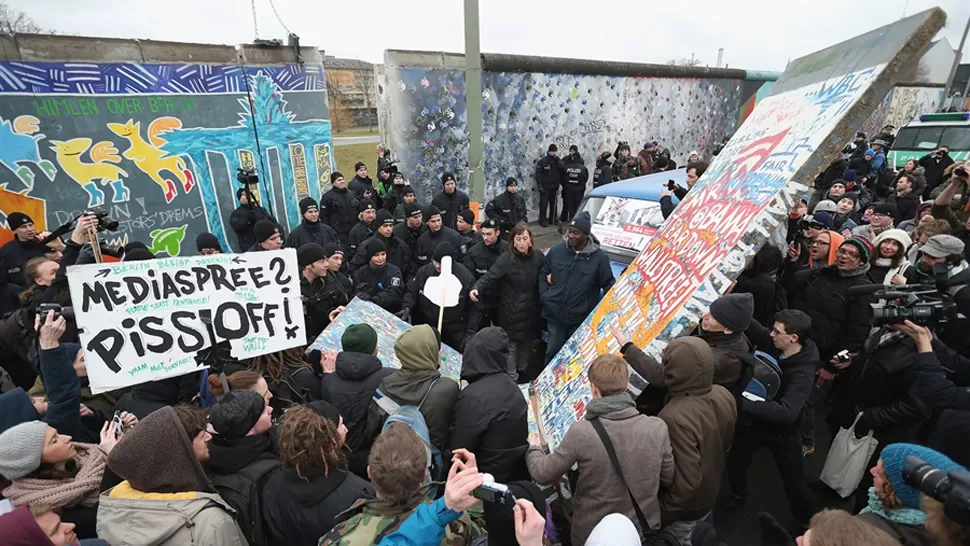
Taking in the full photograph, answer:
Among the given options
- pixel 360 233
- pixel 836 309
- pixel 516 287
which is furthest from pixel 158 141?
pixel 836 309

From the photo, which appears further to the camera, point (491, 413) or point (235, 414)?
point (491, 413)

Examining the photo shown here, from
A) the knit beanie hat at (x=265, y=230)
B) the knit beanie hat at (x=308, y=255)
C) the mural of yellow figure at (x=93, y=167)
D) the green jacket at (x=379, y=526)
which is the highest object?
the mural of yellow figure at (x=93, y=167)

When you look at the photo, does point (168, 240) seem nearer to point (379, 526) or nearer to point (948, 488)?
point (379, 526)

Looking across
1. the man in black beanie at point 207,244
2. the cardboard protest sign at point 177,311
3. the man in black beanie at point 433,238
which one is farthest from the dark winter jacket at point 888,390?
the man in black beanie at point 207,244

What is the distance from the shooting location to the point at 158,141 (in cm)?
752

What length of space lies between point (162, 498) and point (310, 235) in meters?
5.04

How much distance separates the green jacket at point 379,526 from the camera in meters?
1.74

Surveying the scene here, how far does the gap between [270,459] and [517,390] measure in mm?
1309

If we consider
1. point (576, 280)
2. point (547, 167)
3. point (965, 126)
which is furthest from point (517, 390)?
point (965, 126)

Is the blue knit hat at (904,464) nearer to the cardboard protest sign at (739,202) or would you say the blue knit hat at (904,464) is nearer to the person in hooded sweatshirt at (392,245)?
the cardboard protest sign at (739,202)

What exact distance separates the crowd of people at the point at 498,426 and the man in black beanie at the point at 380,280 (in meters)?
0.27

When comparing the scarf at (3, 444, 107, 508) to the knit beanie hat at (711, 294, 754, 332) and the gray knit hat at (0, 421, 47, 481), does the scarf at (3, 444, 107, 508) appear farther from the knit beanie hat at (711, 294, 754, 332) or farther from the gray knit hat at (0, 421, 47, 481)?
the knit beanie hat at (711, 294, 754, 332)

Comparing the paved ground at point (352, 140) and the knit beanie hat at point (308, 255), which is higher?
the paved ground at point (352, 140)

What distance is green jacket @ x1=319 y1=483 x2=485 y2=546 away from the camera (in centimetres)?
174
